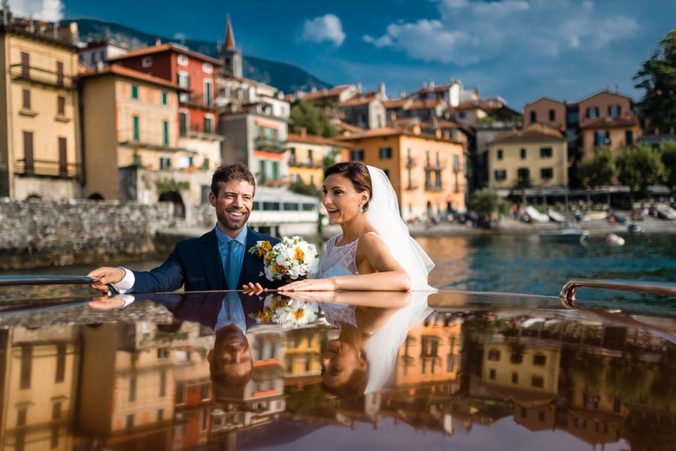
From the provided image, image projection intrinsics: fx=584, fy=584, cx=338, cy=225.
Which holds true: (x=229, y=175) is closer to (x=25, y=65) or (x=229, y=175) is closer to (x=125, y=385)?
(x=125, y=385)

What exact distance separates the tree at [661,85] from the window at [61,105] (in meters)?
32.1

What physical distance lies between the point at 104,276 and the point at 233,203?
96 centimetres

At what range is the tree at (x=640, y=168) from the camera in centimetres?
5525

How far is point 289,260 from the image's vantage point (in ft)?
11.5

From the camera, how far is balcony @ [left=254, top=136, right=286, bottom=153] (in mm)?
45625

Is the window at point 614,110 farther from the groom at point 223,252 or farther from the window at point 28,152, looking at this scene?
the groom at point 223,252

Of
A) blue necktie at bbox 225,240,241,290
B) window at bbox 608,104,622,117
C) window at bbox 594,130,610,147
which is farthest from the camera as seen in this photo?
window at bbox 608,104,622,117

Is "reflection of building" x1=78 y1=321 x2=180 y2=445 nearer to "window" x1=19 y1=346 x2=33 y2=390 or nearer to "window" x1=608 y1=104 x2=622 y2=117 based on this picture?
"window" x1=19 y1=346 x2=33 y2=390

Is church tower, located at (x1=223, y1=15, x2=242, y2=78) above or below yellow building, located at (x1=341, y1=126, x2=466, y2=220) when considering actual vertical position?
above

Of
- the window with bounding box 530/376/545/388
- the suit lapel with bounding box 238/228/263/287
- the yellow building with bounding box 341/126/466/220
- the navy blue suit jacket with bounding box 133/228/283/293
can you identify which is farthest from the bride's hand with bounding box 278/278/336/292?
the yellow building with bounding box 341/126/466/220

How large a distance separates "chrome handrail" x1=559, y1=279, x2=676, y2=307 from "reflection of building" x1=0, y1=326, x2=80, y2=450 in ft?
7.09

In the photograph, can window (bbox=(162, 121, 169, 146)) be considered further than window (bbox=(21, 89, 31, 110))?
Yes

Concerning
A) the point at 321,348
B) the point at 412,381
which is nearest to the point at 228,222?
the point at 321,348

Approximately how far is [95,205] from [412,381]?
106 ft
